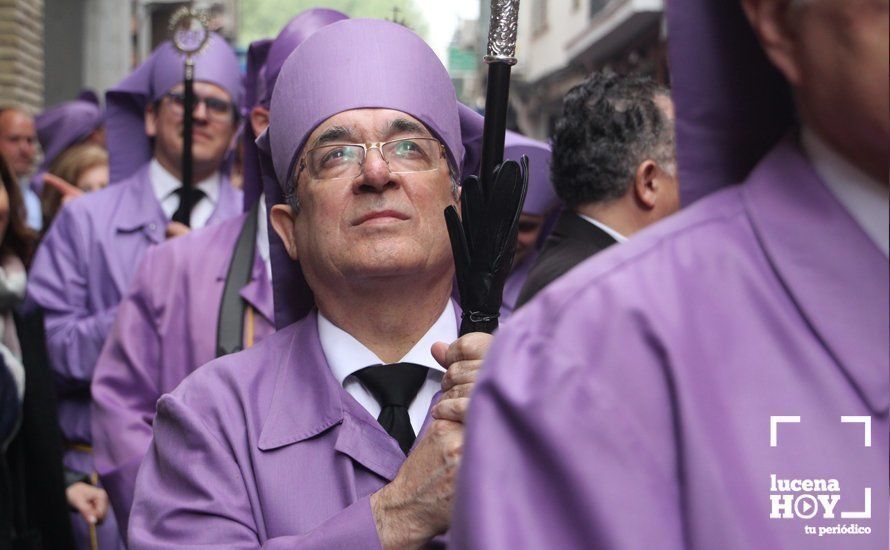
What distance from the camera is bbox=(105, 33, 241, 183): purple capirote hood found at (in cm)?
594

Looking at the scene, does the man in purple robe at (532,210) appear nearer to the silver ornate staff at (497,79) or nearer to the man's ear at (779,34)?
the silver ornate staff at (497,79)

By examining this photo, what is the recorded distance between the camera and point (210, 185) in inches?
230

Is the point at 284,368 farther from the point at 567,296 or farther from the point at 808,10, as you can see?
the point at 808,10

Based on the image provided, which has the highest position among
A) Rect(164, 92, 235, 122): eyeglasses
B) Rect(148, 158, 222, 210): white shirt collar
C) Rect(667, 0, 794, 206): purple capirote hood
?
Rect(667, 0, 794, 206): purple capirote hood

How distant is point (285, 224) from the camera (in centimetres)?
299

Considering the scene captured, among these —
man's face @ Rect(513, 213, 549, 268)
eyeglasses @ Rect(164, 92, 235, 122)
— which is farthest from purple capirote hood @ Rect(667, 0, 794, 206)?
eyeglasses @ Rect(164, 92, 235, 122)

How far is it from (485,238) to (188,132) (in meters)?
3.27

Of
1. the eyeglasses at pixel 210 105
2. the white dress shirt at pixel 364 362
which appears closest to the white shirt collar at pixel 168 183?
the eyeglasses at pixel 210 105

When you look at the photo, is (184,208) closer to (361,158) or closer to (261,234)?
(261,234)

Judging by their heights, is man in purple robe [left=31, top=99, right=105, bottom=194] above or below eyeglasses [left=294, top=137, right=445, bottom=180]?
below

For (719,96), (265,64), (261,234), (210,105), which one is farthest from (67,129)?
(719,96)

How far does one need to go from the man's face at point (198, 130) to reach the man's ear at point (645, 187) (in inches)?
87.8

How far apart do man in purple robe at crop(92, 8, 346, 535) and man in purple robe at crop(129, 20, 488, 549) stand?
1.11m

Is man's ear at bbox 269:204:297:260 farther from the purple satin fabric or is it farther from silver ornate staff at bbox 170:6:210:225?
silver ornate staff at bbox 170:6:210:225
